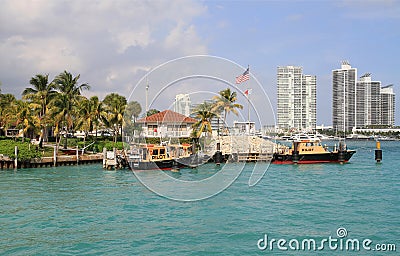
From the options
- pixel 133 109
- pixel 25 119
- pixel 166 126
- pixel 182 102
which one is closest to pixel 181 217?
pixel 182 102

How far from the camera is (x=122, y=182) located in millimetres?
33000

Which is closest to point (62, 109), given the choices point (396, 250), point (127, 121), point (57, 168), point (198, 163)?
point (57, 168)

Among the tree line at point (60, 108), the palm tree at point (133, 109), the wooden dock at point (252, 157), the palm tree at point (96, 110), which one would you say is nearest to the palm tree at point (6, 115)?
the tree line at point (60, 108)

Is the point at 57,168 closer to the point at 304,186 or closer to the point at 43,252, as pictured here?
the point at 304,186

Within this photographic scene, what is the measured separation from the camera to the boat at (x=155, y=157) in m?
37.9

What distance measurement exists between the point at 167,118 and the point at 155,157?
618 centimetres

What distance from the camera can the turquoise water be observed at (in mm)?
15812

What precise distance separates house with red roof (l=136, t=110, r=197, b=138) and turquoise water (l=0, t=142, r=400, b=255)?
6.14 metres

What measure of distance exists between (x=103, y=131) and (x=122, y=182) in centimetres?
5005

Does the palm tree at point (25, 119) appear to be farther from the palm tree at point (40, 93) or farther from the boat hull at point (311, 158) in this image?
the boat hull at point (311, 158)

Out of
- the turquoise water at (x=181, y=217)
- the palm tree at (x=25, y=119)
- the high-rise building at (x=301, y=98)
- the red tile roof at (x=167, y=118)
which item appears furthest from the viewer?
the high-rise building at (x=301, y=98)

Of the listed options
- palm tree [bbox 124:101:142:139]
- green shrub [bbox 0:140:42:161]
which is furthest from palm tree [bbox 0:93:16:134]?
palm tree [bbox 124:101:142:139]

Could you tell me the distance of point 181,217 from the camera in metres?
20.1

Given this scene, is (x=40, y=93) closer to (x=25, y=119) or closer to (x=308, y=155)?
(x=25, y=119)
